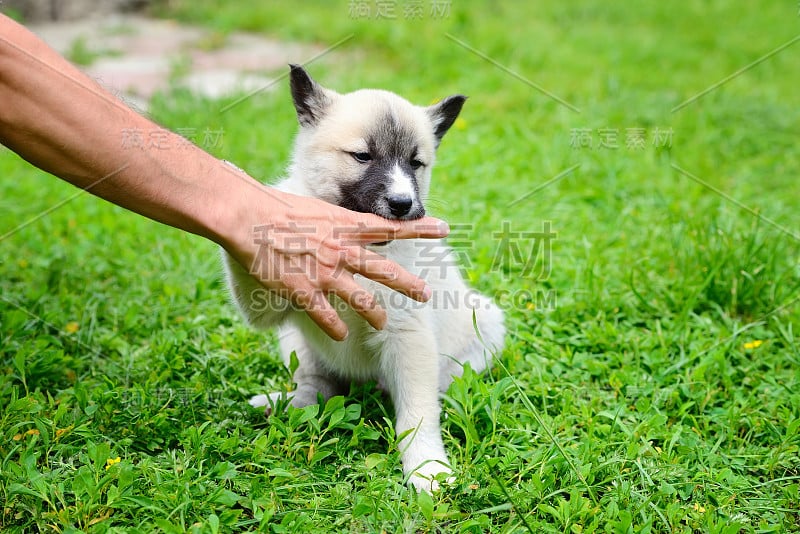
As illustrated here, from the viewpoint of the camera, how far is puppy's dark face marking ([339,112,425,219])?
2.50 metres

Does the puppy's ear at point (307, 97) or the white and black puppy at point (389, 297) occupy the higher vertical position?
the puppy's ear at point (307, 97)

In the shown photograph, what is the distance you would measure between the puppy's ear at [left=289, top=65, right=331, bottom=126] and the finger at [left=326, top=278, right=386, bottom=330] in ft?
2.92

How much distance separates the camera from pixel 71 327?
3152mm

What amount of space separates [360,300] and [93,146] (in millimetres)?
953

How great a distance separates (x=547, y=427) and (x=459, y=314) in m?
0.60

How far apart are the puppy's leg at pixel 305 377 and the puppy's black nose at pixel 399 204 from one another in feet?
2.42

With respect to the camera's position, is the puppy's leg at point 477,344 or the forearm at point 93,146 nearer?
the forearm at point 93,146

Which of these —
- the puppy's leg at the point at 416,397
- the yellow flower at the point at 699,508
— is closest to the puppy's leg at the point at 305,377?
the puppy's leg at the point at 416,397

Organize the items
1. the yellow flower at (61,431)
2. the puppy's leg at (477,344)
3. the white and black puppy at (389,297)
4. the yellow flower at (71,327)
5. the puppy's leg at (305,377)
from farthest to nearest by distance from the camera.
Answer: the yellow flower at (71,327) → the puppy's leg at (477,344) → the puppy's leg at (305,377) → the white and black puppy at (389,297) → the yellow flower at (61,431)

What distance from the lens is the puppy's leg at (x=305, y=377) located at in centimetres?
280

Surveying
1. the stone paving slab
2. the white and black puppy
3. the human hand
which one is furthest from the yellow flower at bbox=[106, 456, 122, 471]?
the stone paving slab

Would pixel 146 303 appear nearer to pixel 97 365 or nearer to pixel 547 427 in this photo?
pixel 97 365

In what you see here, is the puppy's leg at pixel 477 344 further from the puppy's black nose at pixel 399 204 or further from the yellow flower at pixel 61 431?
the yellow flower at pixel 61 431

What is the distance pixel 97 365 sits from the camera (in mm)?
2930
